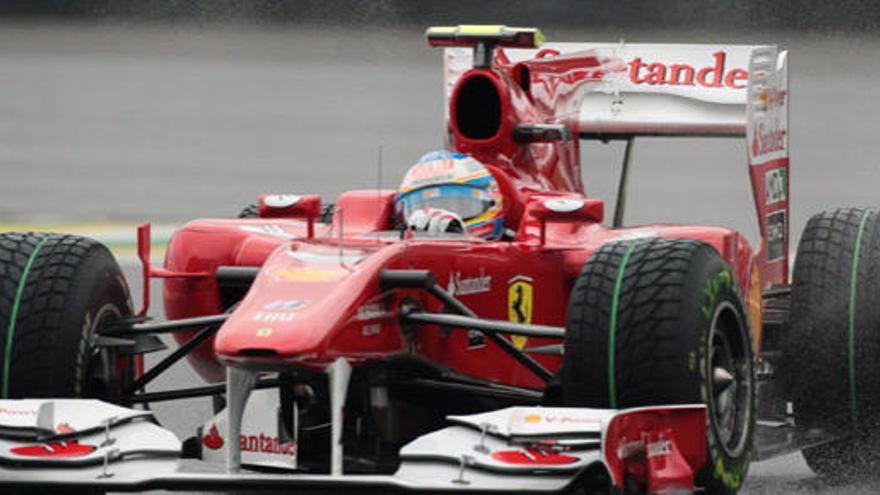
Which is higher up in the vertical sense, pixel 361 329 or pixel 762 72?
pixel 762 72

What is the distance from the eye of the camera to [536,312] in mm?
8250

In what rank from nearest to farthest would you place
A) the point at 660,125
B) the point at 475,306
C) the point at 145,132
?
the point at 475,306 → the point at 660,125 → the point at 145,132

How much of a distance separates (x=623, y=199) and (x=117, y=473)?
420cm

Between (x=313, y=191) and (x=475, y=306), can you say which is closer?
(x=475, y=306)

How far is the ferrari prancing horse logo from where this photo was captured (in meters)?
8.15

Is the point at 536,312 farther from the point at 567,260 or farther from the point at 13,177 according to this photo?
the point at 13,177

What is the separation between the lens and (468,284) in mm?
7945

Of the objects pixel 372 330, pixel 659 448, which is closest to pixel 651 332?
pixel 659 448

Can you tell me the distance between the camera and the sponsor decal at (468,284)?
25.8ft

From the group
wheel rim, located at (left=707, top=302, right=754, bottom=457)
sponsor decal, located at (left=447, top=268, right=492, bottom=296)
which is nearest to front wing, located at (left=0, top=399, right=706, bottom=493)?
wheel rim, located at (left=707, top=302, right=754, bottom=457)

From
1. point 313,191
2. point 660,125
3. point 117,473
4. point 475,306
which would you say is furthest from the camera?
point 313,191

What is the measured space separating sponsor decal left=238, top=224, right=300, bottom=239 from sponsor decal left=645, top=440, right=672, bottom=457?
2077mm

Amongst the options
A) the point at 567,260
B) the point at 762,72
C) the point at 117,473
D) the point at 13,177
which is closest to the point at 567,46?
the point at 762,72

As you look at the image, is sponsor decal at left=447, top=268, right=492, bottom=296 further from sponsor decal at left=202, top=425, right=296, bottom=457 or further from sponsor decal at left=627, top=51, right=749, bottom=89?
sponsor decal at left=627, top=51, right=749, bottom=89
